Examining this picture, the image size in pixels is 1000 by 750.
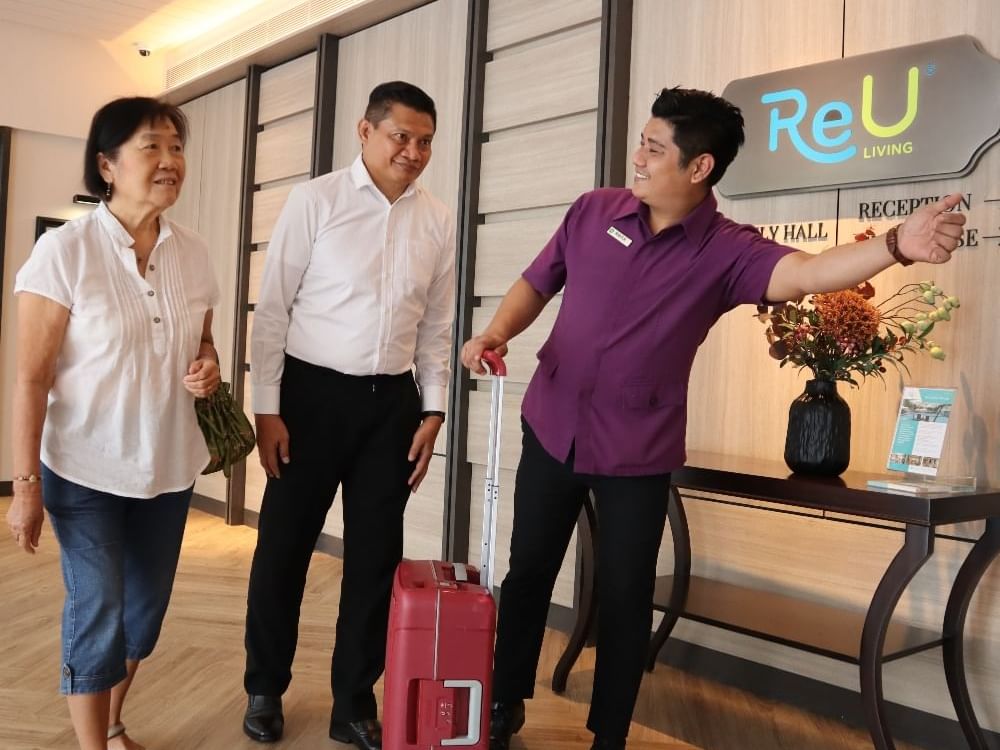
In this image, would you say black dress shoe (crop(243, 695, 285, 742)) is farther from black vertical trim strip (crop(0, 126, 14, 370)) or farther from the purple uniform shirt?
black vertical trim strip (crop(0, 126, 14, 370))

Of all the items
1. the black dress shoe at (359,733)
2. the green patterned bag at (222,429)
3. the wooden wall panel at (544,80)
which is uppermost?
the wooden wall panel at (544,80)

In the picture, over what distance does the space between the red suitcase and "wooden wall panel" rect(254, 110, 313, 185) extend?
12.2 ft

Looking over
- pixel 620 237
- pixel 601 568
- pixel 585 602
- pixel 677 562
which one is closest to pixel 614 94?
pixel 620 237

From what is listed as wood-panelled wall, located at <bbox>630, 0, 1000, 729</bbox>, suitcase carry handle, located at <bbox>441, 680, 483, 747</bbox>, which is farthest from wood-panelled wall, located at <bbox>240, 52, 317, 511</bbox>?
suitcase carry handle, located at <bbox>441, 680, 483, 747</bbox>

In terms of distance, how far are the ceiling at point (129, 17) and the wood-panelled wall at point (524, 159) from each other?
2.22m

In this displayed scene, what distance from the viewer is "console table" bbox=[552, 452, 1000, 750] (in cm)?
229

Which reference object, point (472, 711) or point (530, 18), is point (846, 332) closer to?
point (472, 711)

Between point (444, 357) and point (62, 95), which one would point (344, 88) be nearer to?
point (62, 95)

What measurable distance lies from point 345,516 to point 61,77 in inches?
205

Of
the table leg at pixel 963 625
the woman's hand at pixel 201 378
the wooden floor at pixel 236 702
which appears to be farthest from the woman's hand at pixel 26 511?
the table leg at pixel 963 625

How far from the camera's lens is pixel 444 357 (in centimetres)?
263

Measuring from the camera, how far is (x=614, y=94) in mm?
3561

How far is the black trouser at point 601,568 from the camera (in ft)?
7.43

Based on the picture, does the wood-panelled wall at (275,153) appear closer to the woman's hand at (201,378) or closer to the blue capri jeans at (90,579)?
the woman's hand at (201,378)
